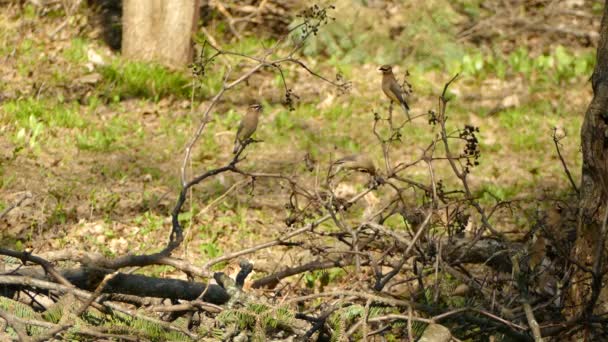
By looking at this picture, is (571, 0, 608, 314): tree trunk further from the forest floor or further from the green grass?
the green grass

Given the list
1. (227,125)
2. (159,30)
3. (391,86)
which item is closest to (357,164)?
(391,86)

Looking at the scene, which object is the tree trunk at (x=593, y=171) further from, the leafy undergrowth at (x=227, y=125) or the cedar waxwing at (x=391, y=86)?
the leafy undergrowth at (x=227, y=125)

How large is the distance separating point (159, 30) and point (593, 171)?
5676 millimetres

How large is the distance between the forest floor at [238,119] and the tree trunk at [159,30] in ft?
0.95

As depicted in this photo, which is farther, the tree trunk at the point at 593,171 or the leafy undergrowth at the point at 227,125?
the leafy undergrowth at the point at 227,125

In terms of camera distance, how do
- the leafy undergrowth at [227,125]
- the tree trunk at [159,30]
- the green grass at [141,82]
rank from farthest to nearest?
1. the tree trunk at [159,30]
2. the green grass at [141,82]
3. the leafy undergrowth at [227,125]

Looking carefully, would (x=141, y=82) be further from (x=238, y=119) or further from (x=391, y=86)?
(x=391, y=86)

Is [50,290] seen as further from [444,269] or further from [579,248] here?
[579,248]

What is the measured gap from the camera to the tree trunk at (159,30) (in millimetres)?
9000

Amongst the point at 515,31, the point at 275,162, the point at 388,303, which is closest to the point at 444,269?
the point at 388,303

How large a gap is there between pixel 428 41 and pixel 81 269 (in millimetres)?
6241

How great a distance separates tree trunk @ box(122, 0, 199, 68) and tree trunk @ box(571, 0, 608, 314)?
5.43 metres

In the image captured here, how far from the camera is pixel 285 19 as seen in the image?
10320 millimetres

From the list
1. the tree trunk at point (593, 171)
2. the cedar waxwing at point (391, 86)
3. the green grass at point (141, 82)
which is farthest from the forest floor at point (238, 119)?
the tree trunk at point (593, 171)
